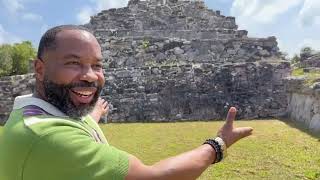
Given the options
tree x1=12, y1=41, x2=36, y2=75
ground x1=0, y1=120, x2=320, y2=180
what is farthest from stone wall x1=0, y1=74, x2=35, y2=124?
tree x1=12, y1=41, x2=36, y2=75

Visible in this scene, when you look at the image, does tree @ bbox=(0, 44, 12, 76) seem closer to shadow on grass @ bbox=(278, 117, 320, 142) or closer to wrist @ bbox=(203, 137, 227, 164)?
shadow on grass @ bbox=(278, 117, 320, 142)

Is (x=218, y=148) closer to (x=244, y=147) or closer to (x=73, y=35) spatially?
(x=73, y=35)

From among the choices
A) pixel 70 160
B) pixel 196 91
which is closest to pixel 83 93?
pixel 70 160

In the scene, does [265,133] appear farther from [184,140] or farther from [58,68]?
[58,68]

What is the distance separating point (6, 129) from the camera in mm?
Answer: 2268

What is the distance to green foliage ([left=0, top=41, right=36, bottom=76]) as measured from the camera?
21.0m

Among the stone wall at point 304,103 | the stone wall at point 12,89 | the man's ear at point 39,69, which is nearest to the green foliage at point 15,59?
the stone wall at point 12,89

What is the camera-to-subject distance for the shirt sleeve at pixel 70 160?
2.05m

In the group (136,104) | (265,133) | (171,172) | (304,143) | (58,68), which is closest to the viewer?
(171,172)

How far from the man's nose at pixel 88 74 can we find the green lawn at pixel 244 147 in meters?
4.36

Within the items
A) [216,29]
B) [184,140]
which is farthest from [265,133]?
[216,29]

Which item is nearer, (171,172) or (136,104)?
(171,172)

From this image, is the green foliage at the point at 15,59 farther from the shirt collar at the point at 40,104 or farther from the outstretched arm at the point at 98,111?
the shirt collar at the point at 40,104

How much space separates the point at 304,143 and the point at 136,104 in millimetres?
4394
